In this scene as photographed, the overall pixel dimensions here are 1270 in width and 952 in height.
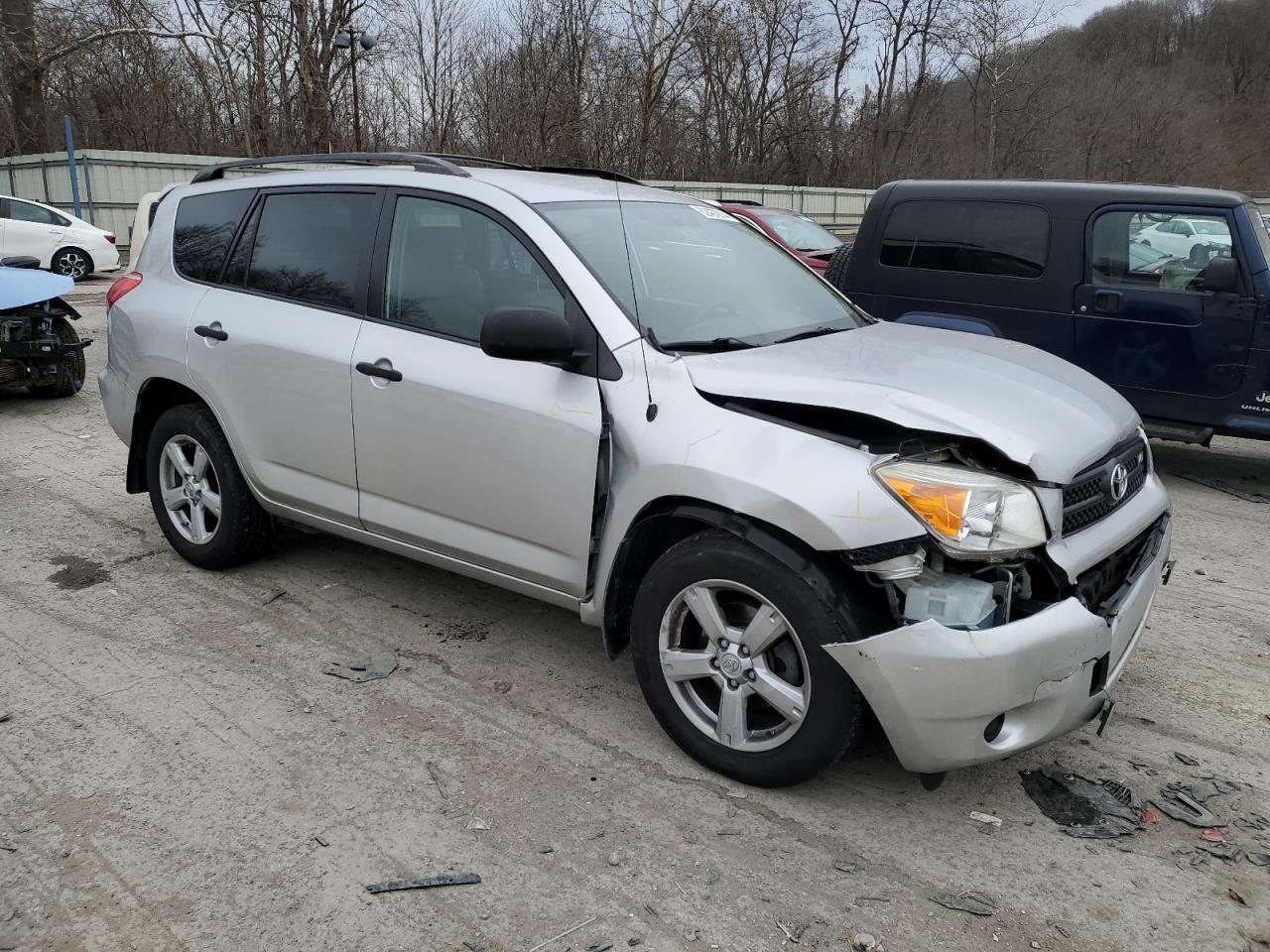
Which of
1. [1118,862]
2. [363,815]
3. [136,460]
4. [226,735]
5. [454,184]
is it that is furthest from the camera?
[136,460]

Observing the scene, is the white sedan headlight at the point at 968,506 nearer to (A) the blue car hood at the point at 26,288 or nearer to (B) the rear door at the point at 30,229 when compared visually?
(A) the blue car hood at the point at 26,288

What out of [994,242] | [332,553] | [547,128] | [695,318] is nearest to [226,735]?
[332,553]

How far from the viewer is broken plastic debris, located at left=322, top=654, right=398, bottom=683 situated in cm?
392

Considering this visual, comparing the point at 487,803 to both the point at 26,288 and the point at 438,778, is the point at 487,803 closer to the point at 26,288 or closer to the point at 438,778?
the point at 438,778

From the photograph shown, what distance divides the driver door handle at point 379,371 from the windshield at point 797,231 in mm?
9218

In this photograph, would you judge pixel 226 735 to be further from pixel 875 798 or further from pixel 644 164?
pixel 644 164

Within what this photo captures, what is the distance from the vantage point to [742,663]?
9.95 feet

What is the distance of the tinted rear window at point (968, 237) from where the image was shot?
7102 millimetres

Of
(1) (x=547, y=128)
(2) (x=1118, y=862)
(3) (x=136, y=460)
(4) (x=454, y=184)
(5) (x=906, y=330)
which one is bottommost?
(2) (x=1118, y=862)

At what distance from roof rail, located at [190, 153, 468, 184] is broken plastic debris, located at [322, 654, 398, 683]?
6.39 ft

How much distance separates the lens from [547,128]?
30938 millimetres

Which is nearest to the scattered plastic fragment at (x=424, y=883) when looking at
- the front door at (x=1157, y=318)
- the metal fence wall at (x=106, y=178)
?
the front door at (x=1157, y=318)

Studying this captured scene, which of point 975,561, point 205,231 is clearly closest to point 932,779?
point 975,561

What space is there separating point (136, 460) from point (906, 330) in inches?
149
